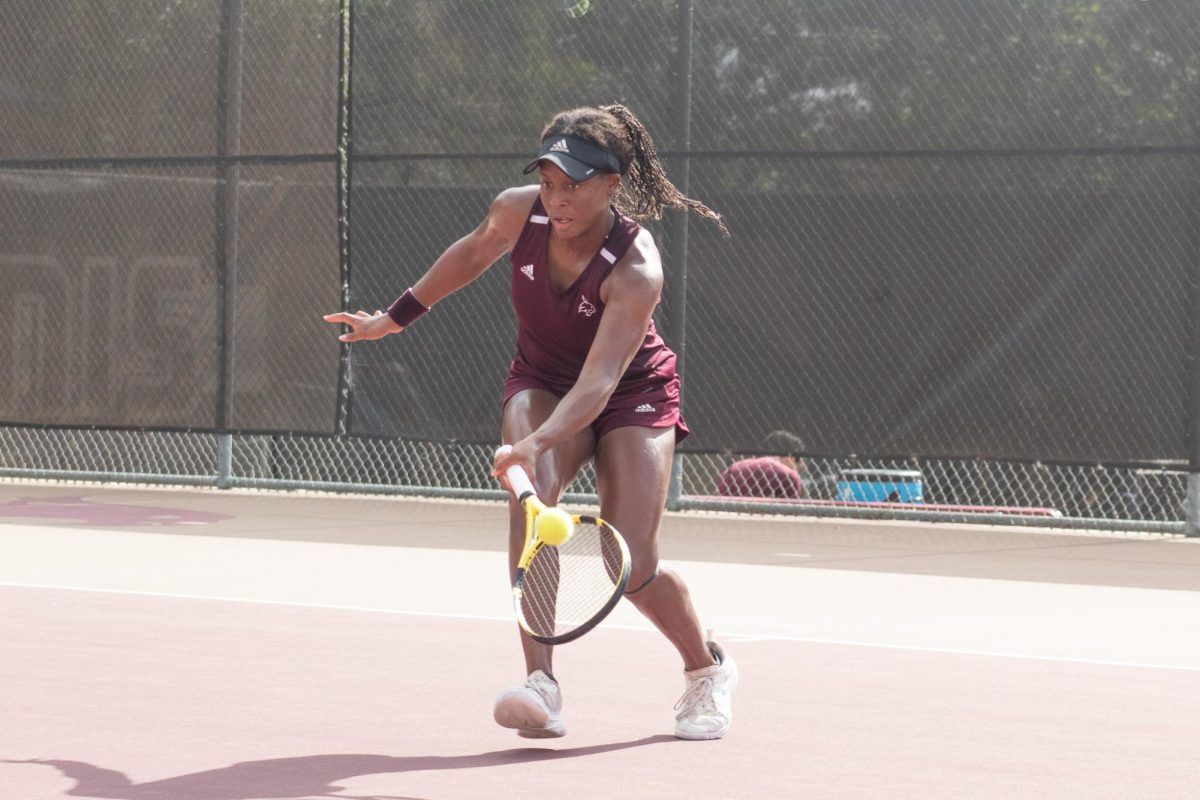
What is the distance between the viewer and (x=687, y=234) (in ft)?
36.5

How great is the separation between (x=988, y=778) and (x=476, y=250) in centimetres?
189

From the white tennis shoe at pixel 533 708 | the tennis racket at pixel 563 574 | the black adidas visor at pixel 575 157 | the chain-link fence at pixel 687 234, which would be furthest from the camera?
the chain-link fence at pixel 687 234

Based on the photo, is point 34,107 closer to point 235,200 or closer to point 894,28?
point 235,200

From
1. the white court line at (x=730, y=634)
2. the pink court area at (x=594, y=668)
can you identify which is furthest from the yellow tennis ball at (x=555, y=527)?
the white court line at (x=730, y=634)

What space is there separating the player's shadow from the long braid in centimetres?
141

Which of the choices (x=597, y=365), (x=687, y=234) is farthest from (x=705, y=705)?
(x=687, y=234)

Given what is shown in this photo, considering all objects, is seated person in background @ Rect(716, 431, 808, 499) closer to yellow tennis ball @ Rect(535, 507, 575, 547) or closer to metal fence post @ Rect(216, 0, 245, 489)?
metal fence post @ Rect(216, 0, 245, 489)

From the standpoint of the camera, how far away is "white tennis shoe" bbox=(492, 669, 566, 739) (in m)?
5.09

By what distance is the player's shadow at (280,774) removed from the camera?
4516mm

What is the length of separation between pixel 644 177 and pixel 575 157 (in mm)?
406

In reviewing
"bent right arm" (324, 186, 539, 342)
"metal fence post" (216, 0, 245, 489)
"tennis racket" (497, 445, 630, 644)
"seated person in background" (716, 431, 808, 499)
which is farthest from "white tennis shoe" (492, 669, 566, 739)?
"metal fence post" (216, 0, 245, 489)

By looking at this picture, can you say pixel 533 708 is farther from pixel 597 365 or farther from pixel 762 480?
pixel 762 480

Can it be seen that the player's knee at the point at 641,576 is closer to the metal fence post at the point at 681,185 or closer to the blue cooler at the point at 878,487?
the metal fence post at the point at 681,185

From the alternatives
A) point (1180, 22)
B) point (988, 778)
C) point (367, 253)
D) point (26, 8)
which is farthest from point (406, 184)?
point (988, 778)
